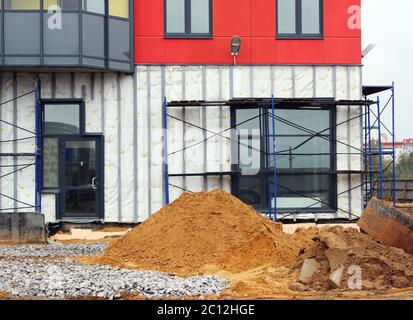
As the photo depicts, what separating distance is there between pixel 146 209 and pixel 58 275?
27.3 ft

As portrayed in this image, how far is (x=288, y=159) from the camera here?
1933cm

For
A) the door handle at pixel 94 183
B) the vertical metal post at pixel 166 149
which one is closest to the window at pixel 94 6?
the vertical metal post at pixel 166 149

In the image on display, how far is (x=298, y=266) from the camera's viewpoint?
11.1 metres

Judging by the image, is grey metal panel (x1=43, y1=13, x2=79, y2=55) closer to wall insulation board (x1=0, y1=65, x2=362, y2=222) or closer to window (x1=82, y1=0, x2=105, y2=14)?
window (x1=82, y1=0, x2=105, y2=14)

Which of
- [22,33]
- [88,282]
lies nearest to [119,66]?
[22,33]

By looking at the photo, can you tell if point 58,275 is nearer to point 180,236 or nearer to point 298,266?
point 180,236

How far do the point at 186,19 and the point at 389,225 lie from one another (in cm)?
1044

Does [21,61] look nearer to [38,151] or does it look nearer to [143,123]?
[38,151]

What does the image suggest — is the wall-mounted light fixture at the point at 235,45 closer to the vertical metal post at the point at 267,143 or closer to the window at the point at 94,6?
the vertical metal post at the point at 267,143

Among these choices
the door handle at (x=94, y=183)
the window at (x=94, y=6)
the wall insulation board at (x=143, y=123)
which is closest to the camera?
the window at (x=94, y=6)

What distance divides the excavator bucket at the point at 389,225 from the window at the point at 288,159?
727cm

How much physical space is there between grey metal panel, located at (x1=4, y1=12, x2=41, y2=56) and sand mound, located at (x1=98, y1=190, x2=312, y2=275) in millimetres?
7104

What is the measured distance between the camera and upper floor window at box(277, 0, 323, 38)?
19.5m

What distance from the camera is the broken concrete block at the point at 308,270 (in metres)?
10.1
